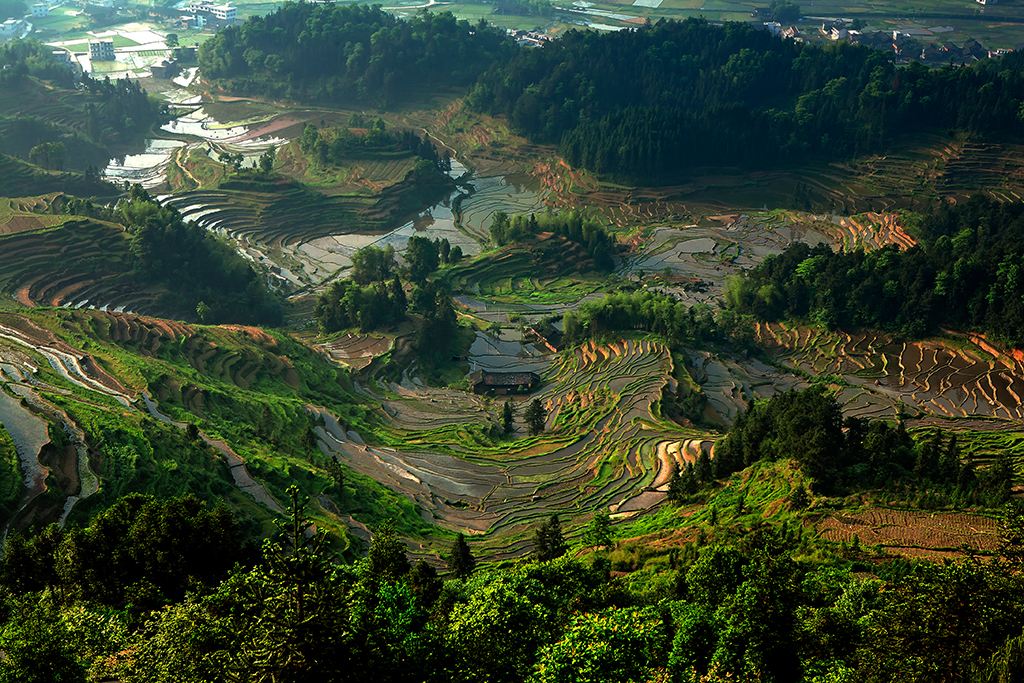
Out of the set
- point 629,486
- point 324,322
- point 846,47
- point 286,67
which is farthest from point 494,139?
point 629,486

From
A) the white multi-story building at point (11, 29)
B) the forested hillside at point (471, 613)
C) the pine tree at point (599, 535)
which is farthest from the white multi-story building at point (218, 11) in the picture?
the forested hillside at point (471, 613)

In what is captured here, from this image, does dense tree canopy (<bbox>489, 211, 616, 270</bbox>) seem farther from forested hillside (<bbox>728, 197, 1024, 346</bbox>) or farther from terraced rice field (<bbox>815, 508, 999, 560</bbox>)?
terraced rice field (<bbox>815, 508, 999, 560</bbox>)

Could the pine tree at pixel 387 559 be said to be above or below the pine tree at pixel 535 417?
above

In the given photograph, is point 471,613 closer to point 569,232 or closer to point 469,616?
point 469,616

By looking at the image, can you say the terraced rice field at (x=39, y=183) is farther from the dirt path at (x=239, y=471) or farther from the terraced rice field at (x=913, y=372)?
the terraced rice field at (x=913, y=372)

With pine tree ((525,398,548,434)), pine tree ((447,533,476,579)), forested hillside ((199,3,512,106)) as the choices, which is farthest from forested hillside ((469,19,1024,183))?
pine tree ((447,533,476,579))

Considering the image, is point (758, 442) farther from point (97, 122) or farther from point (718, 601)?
point (97, 122)

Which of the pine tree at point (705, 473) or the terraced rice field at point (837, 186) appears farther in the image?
the terraced rice field at point (837, 186)
